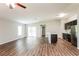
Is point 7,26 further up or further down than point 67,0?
further down

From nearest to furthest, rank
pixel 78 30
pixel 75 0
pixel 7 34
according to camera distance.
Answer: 1. pixel 75 0
2. pixel 78 30
3. pixel 7 34

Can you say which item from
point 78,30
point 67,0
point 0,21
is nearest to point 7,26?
point 0,21

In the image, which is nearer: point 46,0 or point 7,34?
point 46,0

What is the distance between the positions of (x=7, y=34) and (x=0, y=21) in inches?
70.0

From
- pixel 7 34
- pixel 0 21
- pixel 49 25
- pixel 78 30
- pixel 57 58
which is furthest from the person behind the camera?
pixel 49 25

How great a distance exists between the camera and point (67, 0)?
368 cm

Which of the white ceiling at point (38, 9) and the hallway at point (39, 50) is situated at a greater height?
the white ceiling at point (38, 9)

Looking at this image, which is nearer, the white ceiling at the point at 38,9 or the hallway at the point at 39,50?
the hallway at the point at 39,50

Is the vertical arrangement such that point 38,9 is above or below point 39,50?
above

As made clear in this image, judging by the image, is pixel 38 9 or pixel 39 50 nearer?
pixel 39 50

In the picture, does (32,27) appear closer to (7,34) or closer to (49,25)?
(49,25)

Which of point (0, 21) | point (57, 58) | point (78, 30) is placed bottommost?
point (57, 58)

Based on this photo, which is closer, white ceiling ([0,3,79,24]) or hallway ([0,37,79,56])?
hallway ([0,37,79,56])

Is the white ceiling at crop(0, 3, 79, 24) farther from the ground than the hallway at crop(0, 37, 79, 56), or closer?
farther from the ground
